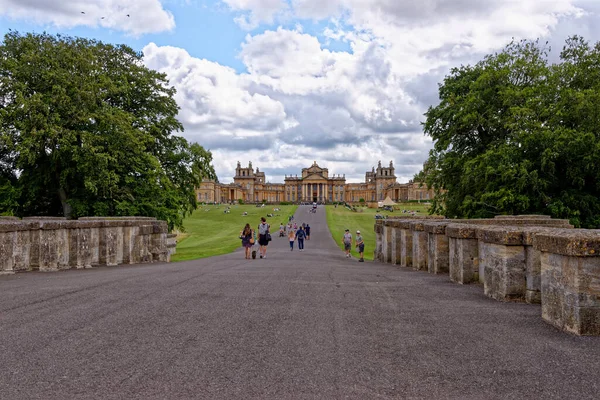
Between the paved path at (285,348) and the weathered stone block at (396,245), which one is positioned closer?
the paved path at (285,348)

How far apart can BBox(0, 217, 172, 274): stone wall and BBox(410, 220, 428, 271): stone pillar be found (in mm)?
10603

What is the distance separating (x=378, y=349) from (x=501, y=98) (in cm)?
2900

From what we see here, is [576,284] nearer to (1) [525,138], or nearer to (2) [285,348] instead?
(2) [285,348]

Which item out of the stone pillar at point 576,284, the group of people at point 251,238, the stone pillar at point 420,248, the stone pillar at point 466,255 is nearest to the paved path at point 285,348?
the stone pillar at point 576,284

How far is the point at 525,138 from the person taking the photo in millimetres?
26688

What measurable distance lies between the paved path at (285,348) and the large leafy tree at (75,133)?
751 inches

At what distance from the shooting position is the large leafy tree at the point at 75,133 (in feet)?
Answer: 82.3

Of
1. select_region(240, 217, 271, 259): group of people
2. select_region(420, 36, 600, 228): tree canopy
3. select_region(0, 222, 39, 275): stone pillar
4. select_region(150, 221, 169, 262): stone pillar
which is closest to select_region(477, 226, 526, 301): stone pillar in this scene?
select_region(0, 222, 39, 275): stone pillar

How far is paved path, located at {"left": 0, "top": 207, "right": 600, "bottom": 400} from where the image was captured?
4.27m

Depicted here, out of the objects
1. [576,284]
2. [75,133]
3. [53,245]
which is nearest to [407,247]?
[576,284]

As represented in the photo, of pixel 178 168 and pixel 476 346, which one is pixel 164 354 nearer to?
pixel 476 346

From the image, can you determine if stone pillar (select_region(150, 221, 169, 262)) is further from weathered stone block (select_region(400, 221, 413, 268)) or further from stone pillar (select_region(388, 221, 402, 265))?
weathered stone block (select_region(400, 221, 413, 268))

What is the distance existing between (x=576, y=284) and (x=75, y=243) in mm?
14168

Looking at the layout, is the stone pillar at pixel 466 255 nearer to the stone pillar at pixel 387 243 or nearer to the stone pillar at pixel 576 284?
the stone pillar at pixel 576 284
